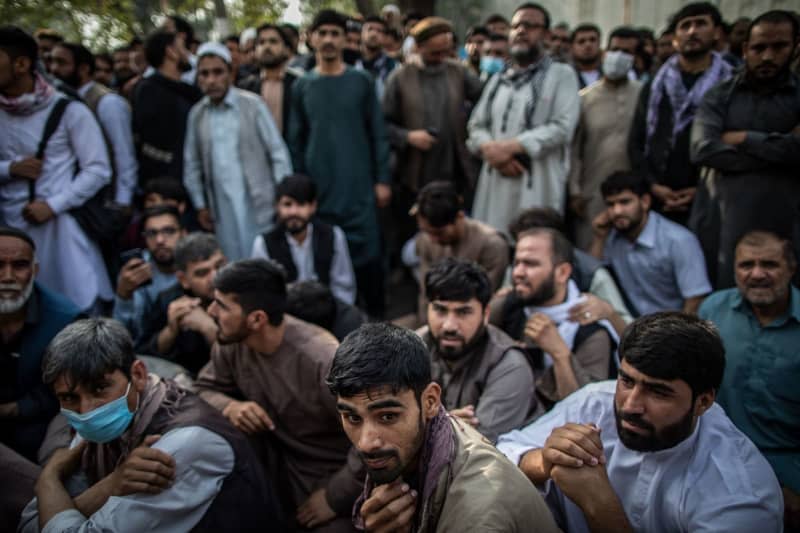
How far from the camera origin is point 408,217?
6.34 m

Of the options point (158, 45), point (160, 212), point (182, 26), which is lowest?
point (160, 212)

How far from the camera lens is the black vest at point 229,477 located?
2.46m

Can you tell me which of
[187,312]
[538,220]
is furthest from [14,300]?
[538,220]

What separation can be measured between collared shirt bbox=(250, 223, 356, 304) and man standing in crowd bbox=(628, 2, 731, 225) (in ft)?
8.12

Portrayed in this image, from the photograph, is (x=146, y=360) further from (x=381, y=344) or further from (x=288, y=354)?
(x=381, y=344)

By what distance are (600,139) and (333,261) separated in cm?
259

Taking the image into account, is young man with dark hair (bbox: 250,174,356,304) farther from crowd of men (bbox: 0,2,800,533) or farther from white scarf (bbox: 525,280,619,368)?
white scarf (bbox: 525,280,619,368)

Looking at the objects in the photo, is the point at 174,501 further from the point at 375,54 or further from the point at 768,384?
the point at 375,54

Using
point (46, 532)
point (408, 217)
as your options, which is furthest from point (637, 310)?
point (46, 532)

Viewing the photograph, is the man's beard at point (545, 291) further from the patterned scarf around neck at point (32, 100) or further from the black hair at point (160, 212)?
the patterned scarf around neck at point (32, 100)

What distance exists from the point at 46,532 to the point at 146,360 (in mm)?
1511

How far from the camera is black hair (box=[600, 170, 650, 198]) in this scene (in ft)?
14.6

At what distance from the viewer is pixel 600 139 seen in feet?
17.6

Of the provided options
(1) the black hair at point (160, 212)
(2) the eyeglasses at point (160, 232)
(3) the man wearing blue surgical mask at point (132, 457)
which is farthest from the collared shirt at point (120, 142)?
(3) the man wearing blue surgical mask at point (132, 457)
